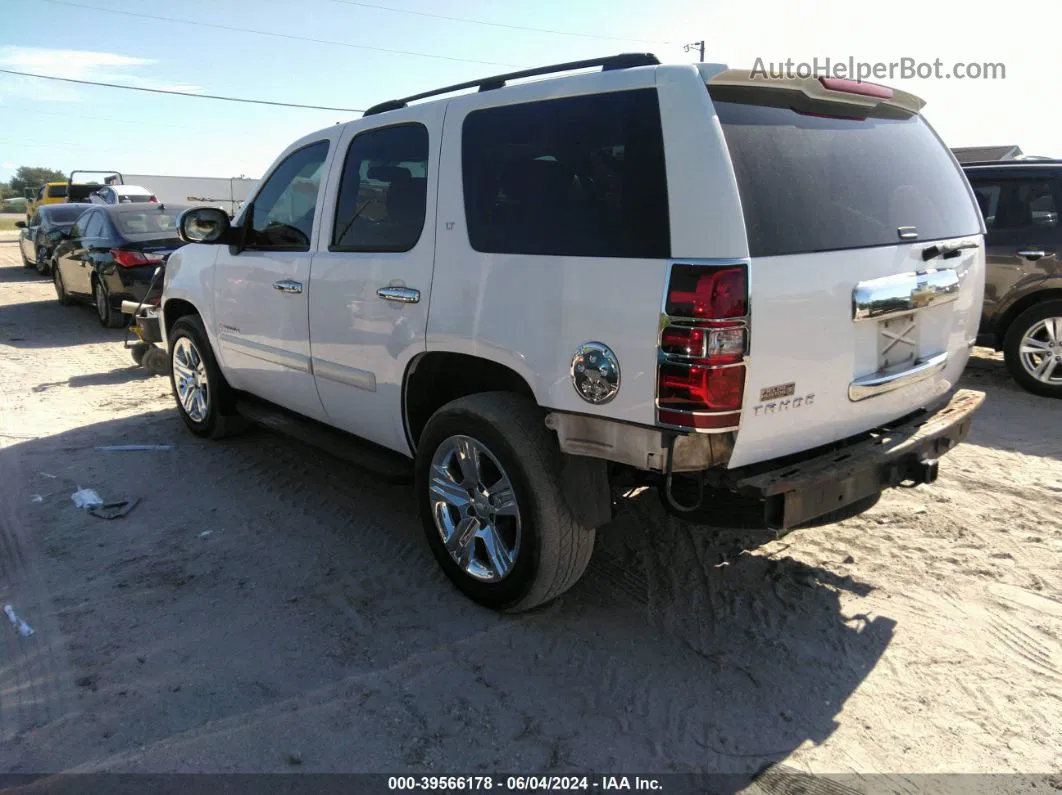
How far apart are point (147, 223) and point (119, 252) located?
775mm

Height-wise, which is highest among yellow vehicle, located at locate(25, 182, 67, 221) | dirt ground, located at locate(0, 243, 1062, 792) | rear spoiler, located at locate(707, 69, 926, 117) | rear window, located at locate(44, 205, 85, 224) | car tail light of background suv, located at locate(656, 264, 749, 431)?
yellow vehicle, located at locate(25, 182, 67, 221)

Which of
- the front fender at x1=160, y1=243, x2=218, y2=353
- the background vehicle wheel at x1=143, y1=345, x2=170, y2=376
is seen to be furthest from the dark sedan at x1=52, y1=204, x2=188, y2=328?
the front fender at x1=160, y1=243, x2=218, y2=353

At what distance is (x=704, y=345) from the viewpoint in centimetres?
259

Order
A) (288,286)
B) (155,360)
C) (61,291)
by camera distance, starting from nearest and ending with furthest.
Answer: (288,286) → (155,360) → (61,291)

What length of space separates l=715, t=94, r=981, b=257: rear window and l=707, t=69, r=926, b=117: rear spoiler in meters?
0.04

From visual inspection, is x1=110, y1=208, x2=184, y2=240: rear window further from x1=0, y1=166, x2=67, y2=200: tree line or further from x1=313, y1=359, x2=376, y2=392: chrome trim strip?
x1=0, y1=166, x2=67, y2=200: tree line

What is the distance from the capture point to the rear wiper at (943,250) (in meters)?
3.21

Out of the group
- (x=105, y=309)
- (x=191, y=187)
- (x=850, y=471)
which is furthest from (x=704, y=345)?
(x=191, y=187)

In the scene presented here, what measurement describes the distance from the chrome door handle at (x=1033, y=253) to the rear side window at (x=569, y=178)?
19.4 ft

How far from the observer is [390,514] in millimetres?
4656

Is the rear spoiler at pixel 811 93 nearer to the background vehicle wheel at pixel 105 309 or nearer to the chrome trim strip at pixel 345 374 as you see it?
the chrome trim strip at pixel 345 374

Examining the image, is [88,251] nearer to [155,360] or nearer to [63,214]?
[155,360]

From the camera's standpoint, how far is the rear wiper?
321cm

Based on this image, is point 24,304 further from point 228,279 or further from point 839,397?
point 839,397
